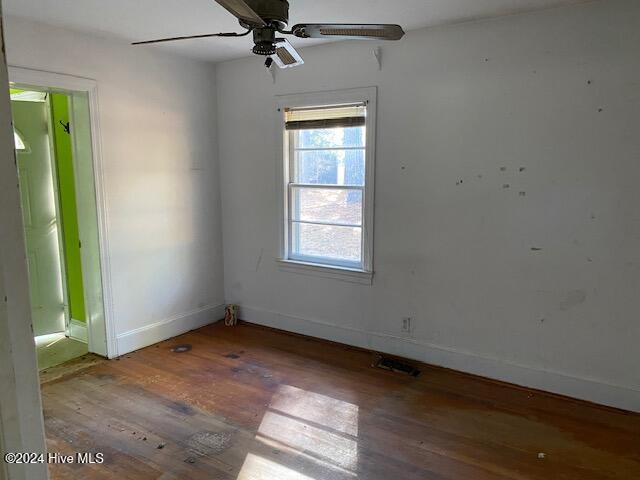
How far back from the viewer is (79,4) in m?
2.71

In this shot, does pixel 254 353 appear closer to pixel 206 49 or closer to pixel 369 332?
pixel 369 332

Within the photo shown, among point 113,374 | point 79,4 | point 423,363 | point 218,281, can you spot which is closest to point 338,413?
Answer: point 423,363

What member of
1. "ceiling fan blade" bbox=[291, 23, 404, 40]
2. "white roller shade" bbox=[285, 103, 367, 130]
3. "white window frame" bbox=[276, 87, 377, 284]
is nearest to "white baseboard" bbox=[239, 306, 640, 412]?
"white window frame" bbox=[276, 87, 377, 284]

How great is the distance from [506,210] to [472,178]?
0.33m

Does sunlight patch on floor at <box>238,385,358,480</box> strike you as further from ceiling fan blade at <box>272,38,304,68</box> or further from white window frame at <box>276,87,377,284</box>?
ceiling fan blade at <box>272,38,304,68</box>

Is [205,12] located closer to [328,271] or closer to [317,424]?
[328,271]

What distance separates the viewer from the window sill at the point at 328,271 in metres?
3.79

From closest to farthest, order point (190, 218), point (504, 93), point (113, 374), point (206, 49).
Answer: point (504, 93) → point (113, 374) → point (206, 49) → point (190, 218)

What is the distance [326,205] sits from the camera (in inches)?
156

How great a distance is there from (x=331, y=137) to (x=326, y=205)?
60cm

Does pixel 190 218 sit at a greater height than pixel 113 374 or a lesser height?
greater

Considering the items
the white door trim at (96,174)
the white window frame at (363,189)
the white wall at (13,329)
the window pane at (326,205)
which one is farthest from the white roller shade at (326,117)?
the white wall at (13,329)

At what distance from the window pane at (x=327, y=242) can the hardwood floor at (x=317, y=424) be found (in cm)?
91

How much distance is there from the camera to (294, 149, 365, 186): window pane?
147 inches
